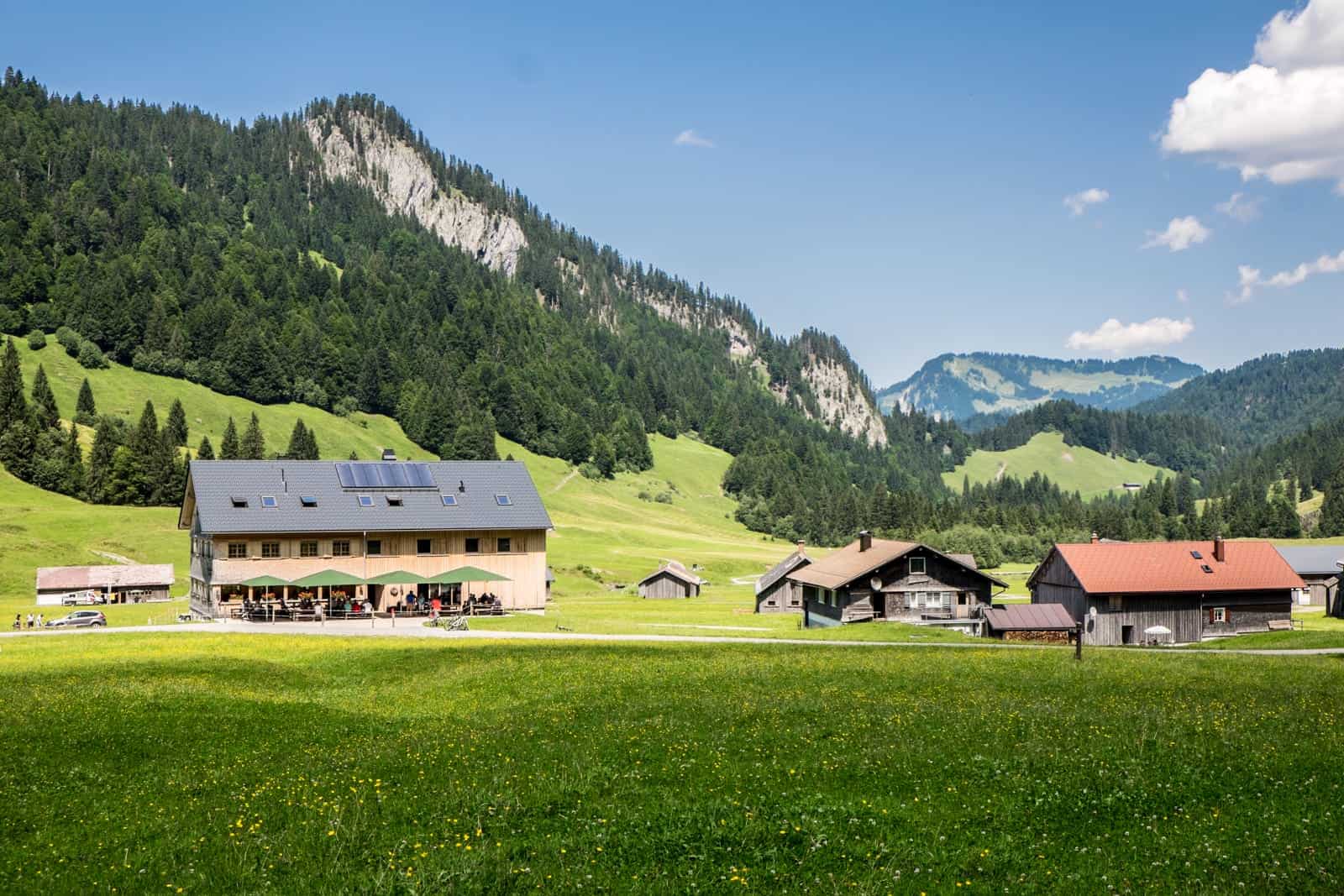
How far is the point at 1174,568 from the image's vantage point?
74.9 m

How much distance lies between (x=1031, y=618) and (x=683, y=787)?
60.6 m

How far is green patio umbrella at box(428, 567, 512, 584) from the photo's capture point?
73250 millimetres

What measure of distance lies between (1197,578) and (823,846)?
71.7 meters

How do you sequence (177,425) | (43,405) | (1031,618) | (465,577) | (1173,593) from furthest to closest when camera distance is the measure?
(177,425)
(43,405)
(465,577)
(1173,593)
(1031,618)

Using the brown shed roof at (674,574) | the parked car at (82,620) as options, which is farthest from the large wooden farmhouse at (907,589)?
the parked car at (82,620)

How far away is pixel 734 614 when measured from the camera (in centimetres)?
8538

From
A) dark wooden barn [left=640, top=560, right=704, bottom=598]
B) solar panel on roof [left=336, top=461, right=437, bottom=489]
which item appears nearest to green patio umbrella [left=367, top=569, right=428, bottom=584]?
solar panel on roof [left=336, top=461, right=437, bottom=489]

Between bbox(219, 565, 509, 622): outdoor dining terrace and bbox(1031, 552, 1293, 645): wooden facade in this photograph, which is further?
bbox(1031, 552, 1293, 645): wooden facade

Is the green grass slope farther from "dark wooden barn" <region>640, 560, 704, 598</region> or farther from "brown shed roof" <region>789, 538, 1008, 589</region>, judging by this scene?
"brown shed roof" <region>789, 538, 1008, 589</region>

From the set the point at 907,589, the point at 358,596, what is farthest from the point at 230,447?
the point at 907,589

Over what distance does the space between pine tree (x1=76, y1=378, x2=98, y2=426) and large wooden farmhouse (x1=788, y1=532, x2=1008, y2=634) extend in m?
134

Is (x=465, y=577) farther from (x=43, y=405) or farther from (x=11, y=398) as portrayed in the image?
(x=43, y=405)

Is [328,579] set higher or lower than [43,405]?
lower

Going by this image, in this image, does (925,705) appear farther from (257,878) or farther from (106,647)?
(106,647)
